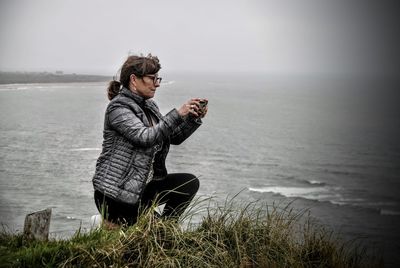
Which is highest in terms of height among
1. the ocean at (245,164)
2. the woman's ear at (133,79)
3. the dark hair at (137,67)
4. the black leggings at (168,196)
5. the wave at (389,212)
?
the dark hair at (137,67)

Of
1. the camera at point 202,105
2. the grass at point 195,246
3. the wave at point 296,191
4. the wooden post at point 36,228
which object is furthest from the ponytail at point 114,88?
the wave at point 296,191

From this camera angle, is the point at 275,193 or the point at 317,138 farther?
the point at 317,138

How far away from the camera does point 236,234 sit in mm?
4504

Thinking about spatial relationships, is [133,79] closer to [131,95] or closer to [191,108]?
[131,95]

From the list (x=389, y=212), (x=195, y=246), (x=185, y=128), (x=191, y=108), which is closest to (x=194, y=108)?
(x=191, y=108)

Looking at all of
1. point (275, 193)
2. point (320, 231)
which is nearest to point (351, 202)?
point (275, 193)

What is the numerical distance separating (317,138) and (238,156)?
107 ft

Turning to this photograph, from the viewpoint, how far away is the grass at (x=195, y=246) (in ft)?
13.0

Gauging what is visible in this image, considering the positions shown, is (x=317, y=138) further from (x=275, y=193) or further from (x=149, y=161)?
(x=149, y=161)

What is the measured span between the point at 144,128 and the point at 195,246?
1.12 metres

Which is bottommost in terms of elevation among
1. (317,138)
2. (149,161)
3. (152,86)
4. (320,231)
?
(317,138)

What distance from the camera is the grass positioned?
396cm

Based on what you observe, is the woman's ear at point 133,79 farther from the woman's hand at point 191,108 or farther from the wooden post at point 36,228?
the wooden post at point 36,228

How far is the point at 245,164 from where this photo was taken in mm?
62188
